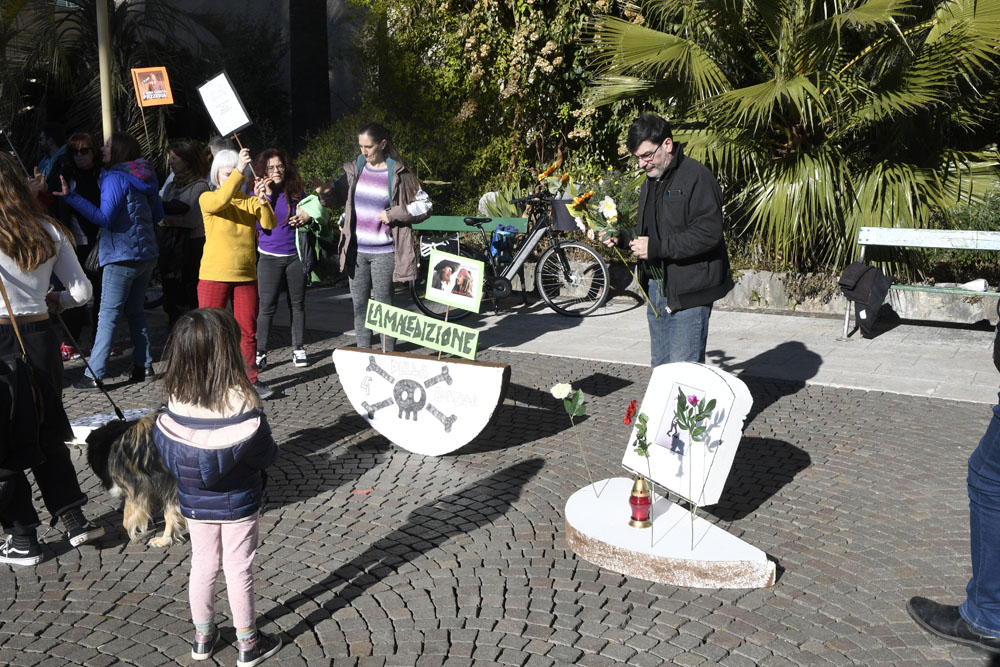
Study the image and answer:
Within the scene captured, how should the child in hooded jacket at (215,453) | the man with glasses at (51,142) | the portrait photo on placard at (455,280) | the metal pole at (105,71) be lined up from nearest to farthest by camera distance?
the child in hooded jacket at (215,453) < the portrait photo on placard at (455,280) < the man with glasses at (51,142) < the metal pole at (105,71)

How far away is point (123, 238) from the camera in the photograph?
6918mm

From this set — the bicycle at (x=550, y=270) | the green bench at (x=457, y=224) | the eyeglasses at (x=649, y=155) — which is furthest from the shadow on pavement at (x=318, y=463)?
the green bench at (x=457, y=224)

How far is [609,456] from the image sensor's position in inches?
222

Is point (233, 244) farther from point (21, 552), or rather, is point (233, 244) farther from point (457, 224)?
point (457, 224)

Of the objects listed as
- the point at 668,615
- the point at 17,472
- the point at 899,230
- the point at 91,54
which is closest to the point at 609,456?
the point at 668,615

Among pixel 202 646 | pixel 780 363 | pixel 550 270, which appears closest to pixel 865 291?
pixel 780 363

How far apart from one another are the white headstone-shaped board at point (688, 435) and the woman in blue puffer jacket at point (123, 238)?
4.23 m

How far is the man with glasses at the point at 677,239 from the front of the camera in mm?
5266

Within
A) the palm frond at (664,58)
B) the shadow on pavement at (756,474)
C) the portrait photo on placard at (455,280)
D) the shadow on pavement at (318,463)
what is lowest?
the shadow on pavement at (318,463)

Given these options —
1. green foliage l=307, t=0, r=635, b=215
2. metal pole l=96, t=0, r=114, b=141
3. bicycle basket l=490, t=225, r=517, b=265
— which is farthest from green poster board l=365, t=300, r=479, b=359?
green foliage l=307, t=0, r=635, b=215

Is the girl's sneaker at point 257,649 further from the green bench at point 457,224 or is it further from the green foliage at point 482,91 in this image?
the green foliage at point 482,91

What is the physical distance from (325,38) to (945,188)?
426 inches

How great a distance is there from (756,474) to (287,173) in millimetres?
4343

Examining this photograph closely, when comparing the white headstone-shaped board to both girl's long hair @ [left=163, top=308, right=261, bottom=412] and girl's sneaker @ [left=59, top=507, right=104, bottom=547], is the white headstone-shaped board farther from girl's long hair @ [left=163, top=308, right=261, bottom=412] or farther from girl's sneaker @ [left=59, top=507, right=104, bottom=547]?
girl's sneaker @ [left=59, top=507, right=104, bottom=547]
